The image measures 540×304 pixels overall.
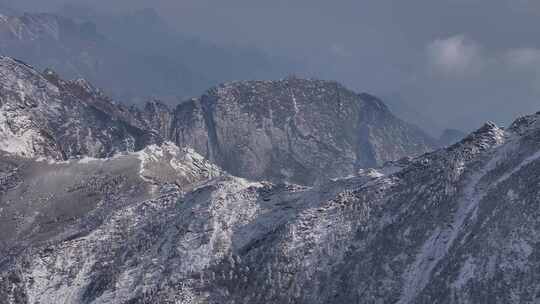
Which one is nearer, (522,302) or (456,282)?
(522,302)

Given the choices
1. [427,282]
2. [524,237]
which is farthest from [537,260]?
[427,282]

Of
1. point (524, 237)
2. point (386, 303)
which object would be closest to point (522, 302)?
point (524, 237)

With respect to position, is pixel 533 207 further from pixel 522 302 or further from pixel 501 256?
pixel 522 302

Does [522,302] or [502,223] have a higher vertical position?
[502,223]

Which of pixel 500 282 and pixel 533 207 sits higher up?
pixel 533 207

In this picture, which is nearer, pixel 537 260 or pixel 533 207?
pixel 537 260

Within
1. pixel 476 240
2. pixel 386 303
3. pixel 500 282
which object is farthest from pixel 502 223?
pixel 386 303

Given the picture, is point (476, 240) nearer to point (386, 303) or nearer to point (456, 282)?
point (456, 282)
